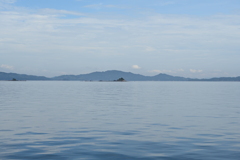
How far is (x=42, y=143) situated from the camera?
1934cm

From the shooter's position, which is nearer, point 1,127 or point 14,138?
point 14,138

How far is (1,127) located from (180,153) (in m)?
16.9

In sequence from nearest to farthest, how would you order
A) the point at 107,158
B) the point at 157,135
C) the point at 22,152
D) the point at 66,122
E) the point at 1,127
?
the point at 107,158 → the point at 22,152 → the point at 157,135 → the point at 1,127 → the point at 66,122

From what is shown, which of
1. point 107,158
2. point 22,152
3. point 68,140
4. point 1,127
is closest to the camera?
point 107,158

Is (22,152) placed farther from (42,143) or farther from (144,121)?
(144,121)

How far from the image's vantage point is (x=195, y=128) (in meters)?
25.7

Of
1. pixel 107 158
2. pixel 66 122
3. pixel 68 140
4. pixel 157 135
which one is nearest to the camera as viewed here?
pixel 107 158

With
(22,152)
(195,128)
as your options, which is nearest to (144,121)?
(195,128)

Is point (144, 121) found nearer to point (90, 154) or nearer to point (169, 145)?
point (169, 145)

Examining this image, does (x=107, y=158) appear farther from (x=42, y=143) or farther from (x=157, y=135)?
(x=157, y=135)

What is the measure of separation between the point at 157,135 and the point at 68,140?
23.7 feet

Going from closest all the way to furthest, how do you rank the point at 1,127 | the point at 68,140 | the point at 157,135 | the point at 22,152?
the point at 22,152
the point at 68,140
the point at 157,135
the point at 1,127

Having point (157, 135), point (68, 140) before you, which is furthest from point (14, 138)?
point (157, 135)

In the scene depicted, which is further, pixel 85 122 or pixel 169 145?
pixel 85 122
